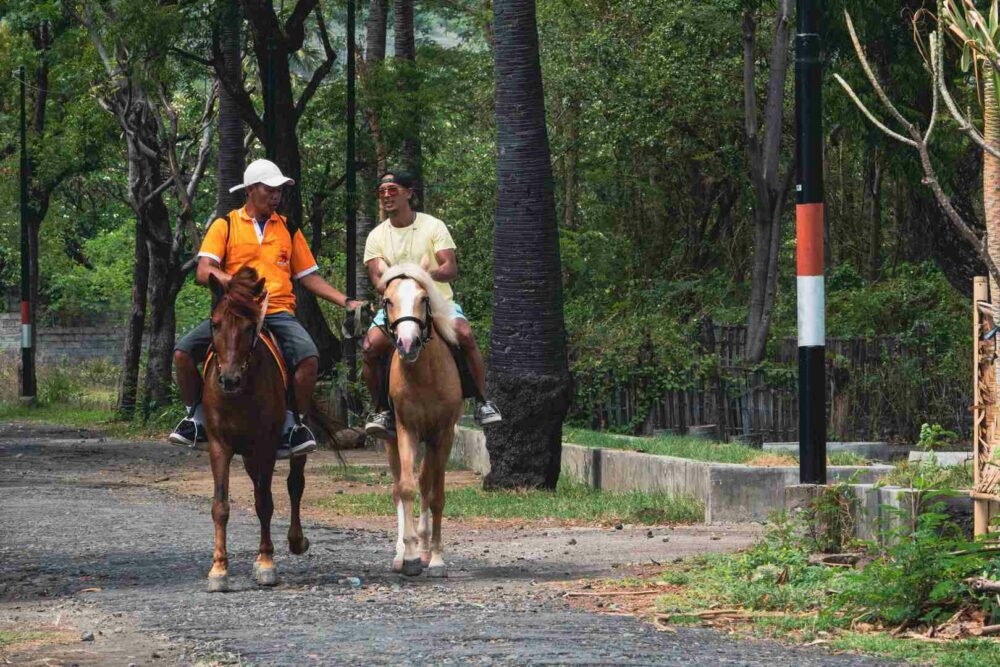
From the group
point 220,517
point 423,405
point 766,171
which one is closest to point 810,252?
point 423,405

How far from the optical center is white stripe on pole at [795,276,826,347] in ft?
38.5

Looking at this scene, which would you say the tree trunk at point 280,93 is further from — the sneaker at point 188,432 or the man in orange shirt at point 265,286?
the sneaker at point 188,432

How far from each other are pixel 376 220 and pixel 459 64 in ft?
31.6

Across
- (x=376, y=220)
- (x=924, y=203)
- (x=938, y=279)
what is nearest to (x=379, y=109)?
(x=376, y=220)

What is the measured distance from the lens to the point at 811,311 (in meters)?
11.7

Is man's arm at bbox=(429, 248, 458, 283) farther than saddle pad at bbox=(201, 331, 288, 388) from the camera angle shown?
Yes

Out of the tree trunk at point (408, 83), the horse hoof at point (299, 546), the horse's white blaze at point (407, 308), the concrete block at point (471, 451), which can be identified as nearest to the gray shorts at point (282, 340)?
the horse's white blaze at point (407, 308)

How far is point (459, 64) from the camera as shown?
4197 centimetres

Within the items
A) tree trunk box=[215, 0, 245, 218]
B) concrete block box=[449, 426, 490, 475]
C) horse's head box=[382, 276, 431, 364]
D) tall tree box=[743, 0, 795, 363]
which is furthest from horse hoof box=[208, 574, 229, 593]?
tree trunk box=[215, 0, 245, 218]

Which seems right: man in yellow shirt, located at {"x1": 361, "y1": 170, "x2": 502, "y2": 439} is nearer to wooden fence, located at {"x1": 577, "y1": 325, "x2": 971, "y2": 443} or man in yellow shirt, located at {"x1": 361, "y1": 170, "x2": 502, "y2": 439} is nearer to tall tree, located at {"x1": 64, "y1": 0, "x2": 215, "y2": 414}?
wooden fence, located at {"x1": 577, "y1": 325, "x2": 971, "y2": 443}

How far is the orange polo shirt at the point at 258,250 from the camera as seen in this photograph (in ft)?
38.6

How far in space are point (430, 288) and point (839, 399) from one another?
51.9 feet

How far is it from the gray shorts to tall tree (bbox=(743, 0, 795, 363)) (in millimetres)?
16200

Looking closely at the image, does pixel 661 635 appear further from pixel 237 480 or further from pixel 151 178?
pixel 151 178
